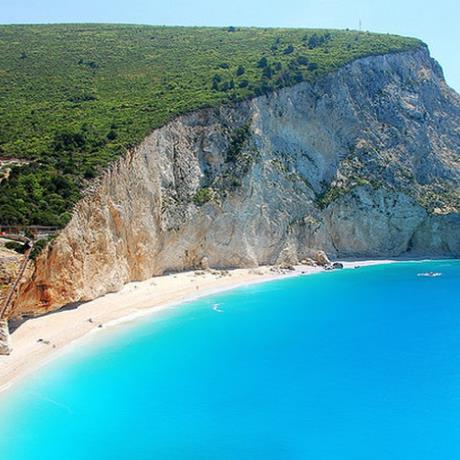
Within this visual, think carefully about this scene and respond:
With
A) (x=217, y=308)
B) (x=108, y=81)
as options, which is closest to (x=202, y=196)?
(x=217, y=308)

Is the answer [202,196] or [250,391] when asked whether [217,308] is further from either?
[250,391]

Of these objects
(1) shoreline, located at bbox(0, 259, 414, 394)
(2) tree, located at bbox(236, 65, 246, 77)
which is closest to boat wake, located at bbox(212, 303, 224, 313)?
(1) shoreline, located at bbox(0, 259, 414, 394)

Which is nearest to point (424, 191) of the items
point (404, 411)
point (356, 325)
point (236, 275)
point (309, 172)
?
point (309, 172)

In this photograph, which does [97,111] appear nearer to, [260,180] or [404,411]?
[260,180]

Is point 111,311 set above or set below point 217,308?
above

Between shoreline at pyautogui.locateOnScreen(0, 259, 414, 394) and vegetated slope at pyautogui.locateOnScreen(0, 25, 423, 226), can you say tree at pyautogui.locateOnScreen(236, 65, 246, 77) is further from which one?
shoreline at pyautogui.locateOnScreen(0, 259, 414, 394)
